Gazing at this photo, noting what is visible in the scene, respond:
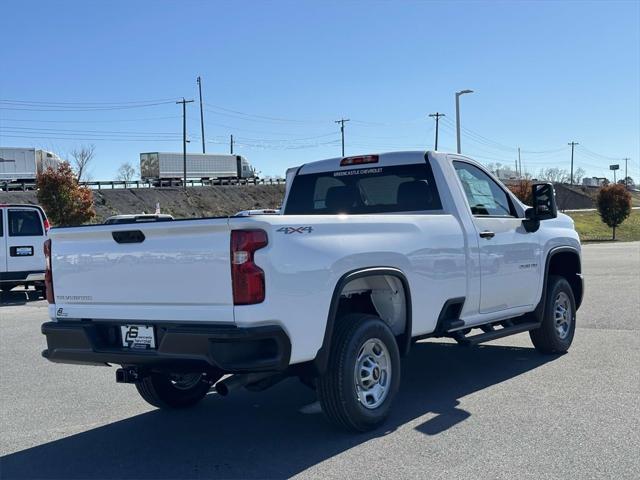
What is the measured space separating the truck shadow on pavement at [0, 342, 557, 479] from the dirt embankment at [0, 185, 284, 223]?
43.8 meters

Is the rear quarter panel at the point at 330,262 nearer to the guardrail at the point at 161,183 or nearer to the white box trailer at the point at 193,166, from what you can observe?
the guardrail at the point at 161,183

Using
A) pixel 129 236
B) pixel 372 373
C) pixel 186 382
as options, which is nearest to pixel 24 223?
pixel 186 382

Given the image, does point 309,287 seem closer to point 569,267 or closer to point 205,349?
point 205,349

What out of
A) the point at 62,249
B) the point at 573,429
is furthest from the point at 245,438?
the point at 573,429

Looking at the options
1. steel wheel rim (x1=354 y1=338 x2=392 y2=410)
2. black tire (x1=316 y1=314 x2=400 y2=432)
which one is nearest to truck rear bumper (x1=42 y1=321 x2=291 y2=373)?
black tire (x1=316 y1=314 x2=400 y2=432)

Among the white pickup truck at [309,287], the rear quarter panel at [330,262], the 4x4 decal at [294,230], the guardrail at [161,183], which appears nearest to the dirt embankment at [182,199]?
the guardrail at [161,183]

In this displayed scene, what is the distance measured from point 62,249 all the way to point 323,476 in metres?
2.54

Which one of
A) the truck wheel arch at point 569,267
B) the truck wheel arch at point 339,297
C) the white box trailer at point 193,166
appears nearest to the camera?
the truck wheel arch at point 339,297

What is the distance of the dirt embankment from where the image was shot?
2057 inches

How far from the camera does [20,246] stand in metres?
16.0

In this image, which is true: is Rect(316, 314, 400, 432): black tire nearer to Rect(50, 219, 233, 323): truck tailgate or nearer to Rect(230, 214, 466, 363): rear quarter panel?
Rect(230, 214, 466, 363): rear quarter panel

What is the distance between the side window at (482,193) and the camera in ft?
22.0

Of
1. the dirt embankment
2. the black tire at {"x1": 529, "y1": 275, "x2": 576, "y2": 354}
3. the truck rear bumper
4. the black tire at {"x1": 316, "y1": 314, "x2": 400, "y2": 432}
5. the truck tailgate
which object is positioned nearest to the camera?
the truck rear bumper

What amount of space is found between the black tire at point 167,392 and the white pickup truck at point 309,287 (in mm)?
13
